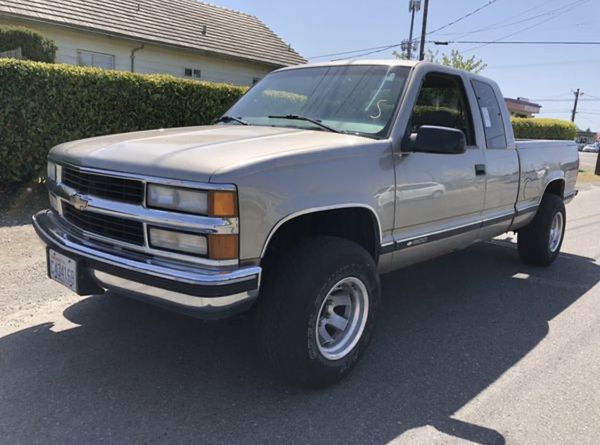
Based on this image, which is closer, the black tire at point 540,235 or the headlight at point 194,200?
the headlight at point 194,200

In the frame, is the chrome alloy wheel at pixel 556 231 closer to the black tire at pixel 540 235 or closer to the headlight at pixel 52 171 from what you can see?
the black tire at pixel 540 235

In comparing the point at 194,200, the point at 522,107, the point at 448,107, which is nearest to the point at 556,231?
the point at 448,107

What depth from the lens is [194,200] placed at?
101 inches

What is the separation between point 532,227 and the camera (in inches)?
228

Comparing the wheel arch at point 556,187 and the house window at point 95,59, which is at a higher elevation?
the house window at point 95,59

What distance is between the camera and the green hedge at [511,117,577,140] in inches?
706

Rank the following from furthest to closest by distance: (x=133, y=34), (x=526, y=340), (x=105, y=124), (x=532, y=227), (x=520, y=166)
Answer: (x=133, y=34), (x=105, y=124), (x=532, y=227), (x=520, y=166), (x=526, y=340)

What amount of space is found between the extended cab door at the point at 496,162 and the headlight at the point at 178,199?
2.73 metres

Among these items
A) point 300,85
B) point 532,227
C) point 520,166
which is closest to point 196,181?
point 300,85

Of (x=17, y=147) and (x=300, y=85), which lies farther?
(x=17, y=147)

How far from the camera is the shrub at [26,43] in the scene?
10.4 meters

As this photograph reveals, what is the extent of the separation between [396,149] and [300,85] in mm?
1098

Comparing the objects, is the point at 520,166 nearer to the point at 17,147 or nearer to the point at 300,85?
the point at 300,85

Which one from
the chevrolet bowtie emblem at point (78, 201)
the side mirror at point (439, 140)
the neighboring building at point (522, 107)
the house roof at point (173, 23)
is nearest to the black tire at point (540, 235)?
the side mirror at point (439, 140)
